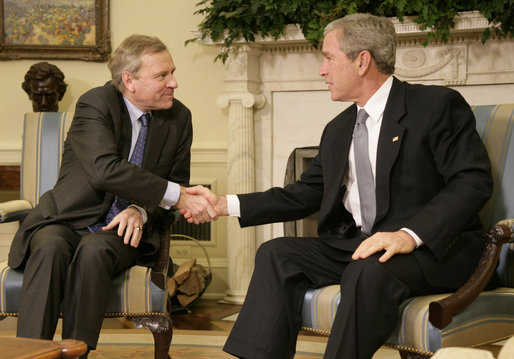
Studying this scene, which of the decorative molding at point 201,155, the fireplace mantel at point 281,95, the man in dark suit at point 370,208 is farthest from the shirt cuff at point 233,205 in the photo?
the decorative molding at point 201,155

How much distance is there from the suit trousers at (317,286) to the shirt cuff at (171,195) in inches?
20.1

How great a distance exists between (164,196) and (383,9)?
1841 millimetres

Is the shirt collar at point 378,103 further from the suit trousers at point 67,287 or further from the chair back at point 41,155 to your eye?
the chair back at point 41,155

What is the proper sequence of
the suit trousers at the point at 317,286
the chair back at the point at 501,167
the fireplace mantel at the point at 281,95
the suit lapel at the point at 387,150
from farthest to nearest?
1. the fireplace mantel at the point at 281,95
2. the chair back at the point at 501,167
3. the suit lapel at the point at 387,150
4. the suit trousers at the point at 317,286

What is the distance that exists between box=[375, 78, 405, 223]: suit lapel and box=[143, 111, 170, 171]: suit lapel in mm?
934

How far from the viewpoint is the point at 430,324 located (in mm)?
1998

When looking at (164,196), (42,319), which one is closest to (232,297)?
(164,196)

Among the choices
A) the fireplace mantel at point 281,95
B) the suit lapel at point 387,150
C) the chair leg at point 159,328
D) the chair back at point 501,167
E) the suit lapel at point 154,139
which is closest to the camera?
the suit lapel at point 387,150

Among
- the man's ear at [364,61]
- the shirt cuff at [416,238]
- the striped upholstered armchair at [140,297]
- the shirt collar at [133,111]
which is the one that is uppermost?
the man's ear at [364,61]

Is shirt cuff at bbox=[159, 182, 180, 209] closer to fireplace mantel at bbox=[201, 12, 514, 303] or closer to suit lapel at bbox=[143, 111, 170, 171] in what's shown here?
suit lapel at bbox=[143, 111, 170, 171]

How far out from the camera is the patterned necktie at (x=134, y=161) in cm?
275

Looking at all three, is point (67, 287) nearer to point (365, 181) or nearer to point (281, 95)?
point (365, 181)

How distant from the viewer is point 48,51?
4656 millimetres

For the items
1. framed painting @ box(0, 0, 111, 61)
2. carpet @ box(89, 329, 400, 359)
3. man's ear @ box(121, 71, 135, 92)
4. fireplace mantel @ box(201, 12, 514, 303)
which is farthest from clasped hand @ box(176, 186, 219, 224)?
framed painting @ box(0, 0, 111, 61)
